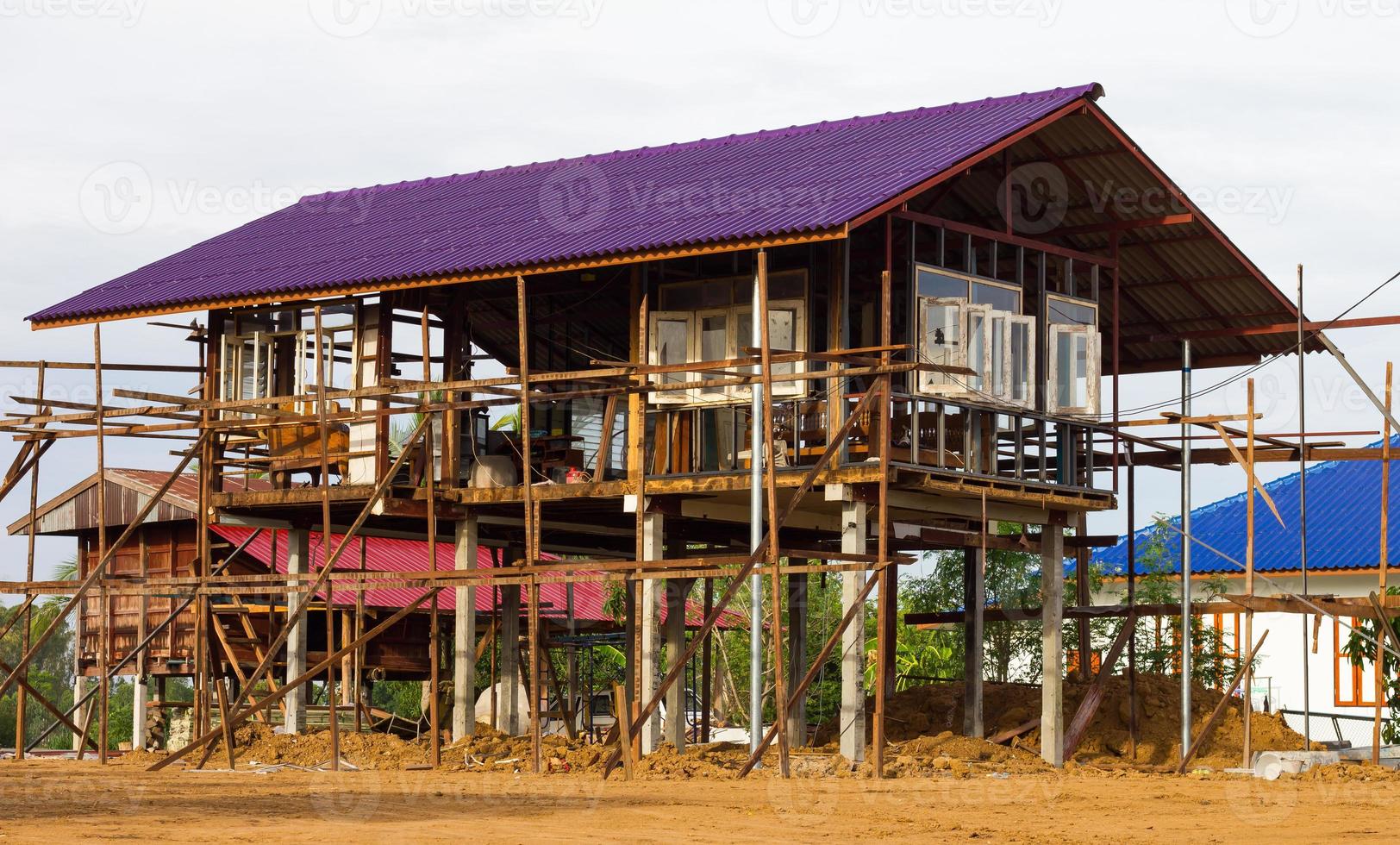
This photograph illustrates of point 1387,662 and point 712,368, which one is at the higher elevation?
point 712,368

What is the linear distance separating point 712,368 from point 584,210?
16.5 feet

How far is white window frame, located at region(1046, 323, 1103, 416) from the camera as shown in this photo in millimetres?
22812

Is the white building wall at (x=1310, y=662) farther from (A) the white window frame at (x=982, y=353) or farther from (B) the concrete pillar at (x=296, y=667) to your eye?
(B) the concrete pillar at (x=296, y=667)

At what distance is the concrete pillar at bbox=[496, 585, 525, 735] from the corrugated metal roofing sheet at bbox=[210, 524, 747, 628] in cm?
468

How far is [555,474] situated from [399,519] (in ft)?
9.86

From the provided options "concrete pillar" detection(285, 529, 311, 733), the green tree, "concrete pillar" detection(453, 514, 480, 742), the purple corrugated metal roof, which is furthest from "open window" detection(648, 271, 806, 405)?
the green tree

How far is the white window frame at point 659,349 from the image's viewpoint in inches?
869

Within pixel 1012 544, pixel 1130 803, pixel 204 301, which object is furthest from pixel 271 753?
pixel 1130 803

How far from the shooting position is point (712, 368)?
20.0 m

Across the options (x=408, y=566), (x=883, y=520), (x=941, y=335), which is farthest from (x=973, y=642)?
(x=408, y=566)

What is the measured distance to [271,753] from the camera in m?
23.9

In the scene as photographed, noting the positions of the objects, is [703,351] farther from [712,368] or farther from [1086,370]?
[1086,370]

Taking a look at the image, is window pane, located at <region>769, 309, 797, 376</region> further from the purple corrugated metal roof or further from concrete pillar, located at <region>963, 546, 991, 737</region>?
concrete pillar, located at <region>963, 546, 991, 737</region>

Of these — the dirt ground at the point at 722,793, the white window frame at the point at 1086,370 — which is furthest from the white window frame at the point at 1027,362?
the dirt ground at the point at 722,793
